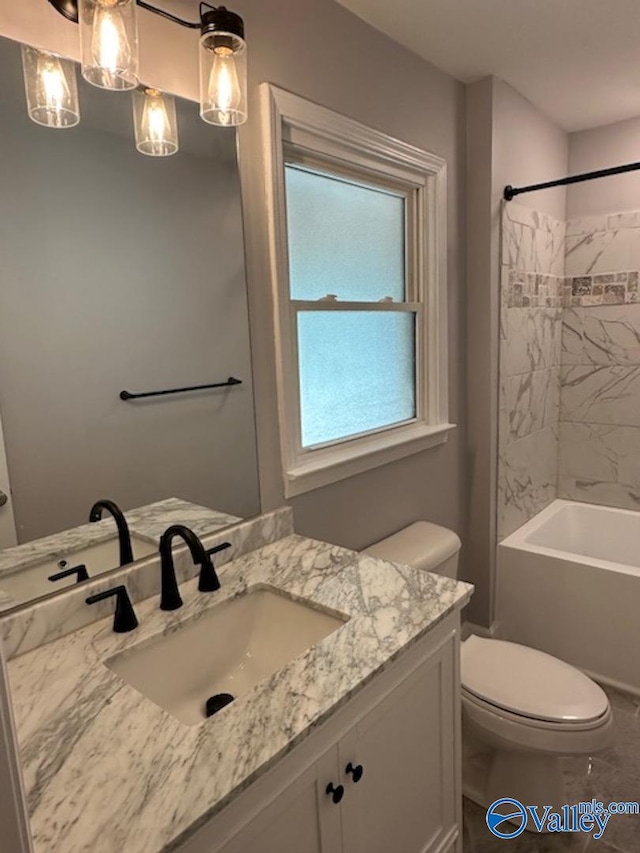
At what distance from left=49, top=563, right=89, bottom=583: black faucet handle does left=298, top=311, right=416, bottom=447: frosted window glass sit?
789 mm

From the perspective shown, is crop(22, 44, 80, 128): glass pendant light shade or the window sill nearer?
crop(22, 44, 80, 128): glass pendant light shade

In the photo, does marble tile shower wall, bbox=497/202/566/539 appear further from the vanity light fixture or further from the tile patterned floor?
the vanity light fixture

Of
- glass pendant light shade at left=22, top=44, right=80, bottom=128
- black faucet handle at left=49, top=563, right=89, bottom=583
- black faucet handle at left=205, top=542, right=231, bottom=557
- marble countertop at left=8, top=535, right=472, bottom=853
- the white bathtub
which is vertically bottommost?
the white bathtub

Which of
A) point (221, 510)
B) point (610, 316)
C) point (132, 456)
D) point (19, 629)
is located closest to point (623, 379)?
point (610, 316)

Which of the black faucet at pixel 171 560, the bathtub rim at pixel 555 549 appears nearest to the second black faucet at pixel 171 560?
the black faucet at pixel 171 560

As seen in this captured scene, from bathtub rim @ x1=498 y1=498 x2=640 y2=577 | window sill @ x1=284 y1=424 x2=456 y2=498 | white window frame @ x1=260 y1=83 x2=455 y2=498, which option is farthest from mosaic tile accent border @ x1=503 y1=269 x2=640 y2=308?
bathtub rim @ x1=498 y1=498 x2=640 y2=577

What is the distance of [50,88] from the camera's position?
113cm

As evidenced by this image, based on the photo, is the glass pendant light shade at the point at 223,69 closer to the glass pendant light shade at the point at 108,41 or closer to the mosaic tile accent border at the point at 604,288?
the glass pendant light shade at the point at 108,41

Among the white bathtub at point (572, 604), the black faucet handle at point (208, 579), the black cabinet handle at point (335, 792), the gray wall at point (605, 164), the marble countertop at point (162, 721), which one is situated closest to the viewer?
the marble countertop at point (162, 721)

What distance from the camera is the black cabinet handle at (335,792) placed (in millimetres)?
1001

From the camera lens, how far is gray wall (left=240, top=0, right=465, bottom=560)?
154 cm

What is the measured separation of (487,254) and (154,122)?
1.55m

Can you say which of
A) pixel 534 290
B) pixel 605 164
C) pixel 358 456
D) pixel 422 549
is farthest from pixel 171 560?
pixel 605 164

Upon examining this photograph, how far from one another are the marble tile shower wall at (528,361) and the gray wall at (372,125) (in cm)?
24
